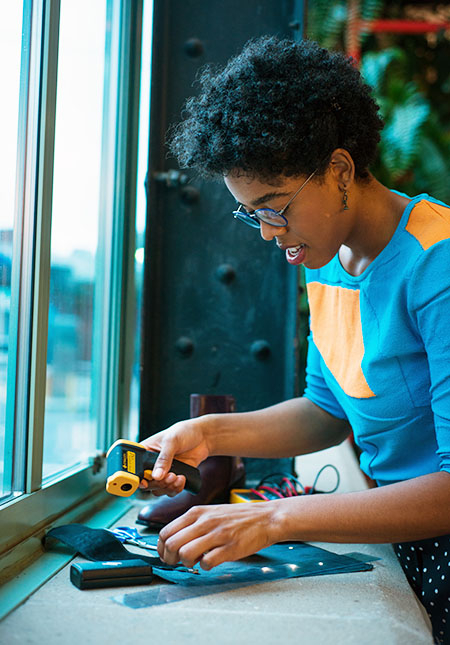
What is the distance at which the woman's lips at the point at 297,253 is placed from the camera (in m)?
1.06

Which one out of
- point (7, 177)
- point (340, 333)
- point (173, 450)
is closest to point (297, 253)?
point (340, 333)

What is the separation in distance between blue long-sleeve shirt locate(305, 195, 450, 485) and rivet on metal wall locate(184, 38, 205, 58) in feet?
2.44

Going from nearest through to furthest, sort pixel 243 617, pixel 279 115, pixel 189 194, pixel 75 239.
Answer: pixel 243 617, pixel 279 115, pixel 75 239, pixel 189 194

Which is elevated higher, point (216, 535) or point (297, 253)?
point (297, 253)

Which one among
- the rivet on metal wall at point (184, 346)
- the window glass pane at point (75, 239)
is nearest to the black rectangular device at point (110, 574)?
the window glass pane at point (75, 239)

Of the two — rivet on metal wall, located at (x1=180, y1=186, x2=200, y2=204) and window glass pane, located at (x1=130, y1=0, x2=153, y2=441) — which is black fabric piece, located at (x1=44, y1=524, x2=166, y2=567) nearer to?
window glass pane, located at (x1=130, y1=0, x2=153, y2=441)

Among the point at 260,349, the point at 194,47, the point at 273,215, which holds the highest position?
the point at 194,47

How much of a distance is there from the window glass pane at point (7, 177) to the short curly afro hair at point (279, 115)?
306mm

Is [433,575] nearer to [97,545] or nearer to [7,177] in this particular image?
[97,545]

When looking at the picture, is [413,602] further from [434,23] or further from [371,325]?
[434,23]

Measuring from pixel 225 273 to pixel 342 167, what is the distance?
647mm

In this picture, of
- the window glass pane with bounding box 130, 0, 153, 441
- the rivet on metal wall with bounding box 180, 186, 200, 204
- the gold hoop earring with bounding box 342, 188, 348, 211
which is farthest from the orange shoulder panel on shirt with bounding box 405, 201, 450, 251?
the window glass pane with bounding box 130, 0, 153, 441

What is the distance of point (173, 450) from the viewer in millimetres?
1086

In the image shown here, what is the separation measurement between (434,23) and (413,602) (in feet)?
→ 14.2
